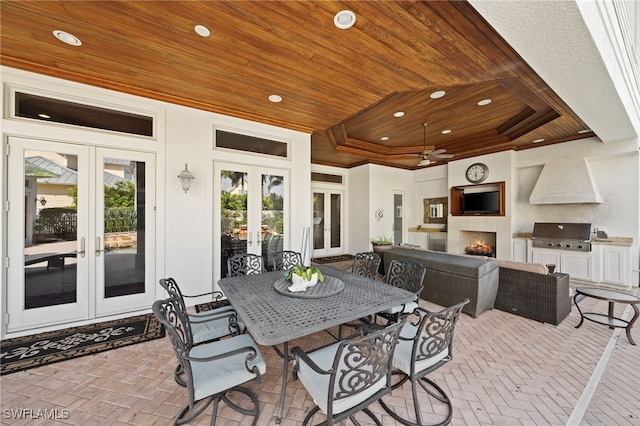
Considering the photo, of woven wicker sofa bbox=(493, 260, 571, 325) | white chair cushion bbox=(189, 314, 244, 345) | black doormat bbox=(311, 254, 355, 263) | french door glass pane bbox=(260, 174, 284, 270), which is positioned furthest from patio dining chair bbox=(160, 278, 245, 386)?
black doormat bbox=(311, 254, 355, 263)

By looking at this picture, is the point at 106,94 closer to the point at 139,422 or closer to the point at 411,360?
the point at 139,422

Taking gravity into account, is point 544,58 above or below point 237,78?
below

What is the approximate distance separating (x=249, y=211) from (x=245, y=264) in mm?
1147

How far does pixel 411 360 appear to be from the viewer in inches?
61.8

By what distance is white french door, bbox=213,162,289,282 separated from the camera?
3.96 m

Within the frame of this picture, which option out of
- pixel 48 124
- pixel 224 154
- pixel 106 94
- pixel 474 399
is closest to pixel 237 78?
pixel 224 154

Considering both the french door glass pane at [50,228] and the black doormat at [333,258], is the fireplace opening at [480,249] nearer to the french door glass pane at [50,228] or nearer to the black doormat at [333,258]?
the black doormat at [333,258]

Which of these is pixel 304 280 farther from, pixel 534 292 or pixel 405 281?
pixel 534 292

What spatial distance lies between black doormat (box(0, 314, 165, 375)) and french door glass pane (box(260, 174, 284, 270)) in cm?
194

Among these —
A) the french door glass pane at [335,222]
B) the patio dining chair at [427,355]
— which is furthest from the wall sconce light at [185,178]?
the french door glass pane at [335,222]

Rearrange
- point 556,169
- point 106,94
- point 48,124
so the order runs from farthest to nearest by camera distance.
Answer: point 556,169, point 106,94, point 48,124

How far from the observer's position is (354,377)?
1.35 m

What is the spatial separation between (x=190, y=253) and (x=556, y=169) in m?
7.59

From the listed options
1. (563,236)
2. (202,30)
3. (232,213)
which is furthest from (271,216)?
(563,236)
